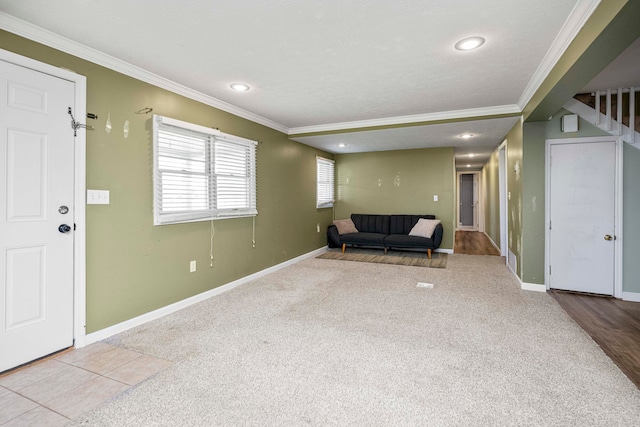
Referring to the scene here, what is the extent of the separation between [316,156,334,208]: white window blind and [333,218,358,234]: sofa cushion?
0.47 m

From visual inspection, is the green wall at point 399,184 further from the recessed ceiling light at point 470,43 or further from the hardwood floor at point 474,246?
the recessed ceiling light at point 470,43

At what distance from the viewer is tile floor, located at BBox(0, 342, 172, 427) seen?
5.91 ft

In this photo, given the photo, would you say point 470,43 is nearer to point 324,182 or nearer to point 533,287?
point 533,287

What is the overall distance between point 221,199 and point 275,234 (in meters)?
1.40

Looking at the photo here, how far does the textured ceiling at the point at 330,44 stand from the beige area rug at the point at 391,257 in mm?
2795

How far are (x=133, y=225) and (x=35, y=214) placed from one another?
2.43 feet

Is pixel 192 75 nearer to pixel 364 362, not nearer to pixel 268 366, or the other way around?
pixel 268 366

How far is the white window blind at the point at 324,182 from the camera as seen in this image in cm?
683

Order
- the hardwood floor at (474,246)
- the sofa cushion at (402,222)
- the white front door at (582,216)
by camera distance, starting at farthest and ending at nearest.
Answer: the sofa cushion at (402,222) → the hardwood floor at (474,246) → the white front door at (582,216)

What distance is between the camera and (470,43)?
2500 mm

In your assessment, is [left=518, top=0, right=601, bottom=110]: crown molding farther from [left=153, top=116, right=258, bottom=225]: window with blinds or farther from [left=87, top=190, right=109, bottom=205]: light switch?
[left=87, top=190, right=109, bottom=205]: light switch

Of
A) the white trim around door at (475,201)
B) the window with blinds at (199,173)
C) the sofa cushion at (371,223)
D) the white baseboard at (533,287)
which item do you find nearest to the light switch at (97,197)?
the window with blinds at (199,173)

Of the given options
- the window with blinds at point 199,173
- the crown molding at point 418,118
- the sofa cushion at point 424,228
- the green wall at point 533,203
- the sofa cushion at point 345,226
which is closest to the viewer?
the window with blinds at point 199,173

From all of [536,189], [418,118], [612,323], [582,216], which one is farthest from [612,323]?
[418,118]
